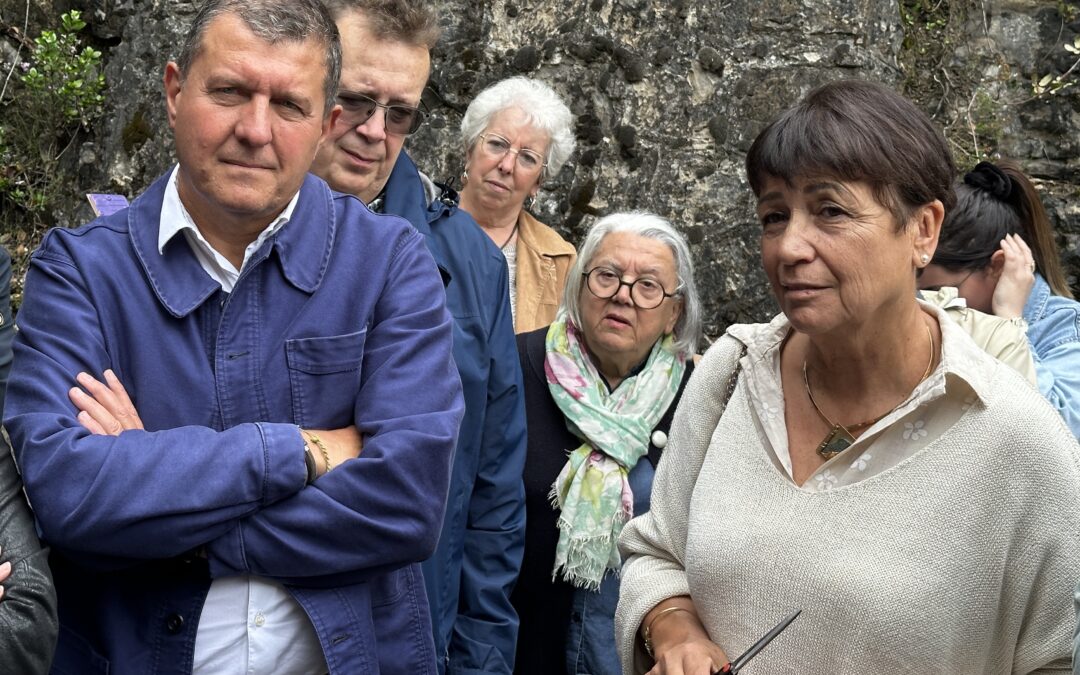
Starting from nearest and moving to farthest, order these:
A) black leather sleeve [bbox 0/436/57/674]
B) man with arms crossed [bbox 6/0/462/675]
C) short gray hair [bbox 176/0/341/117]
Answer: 1. black leather sleeve [bbox 0/436/57/674]
2. man with arms crossed [bbox 6/0/462/675]
3. short gray hair [bbox 176/0/341/117]

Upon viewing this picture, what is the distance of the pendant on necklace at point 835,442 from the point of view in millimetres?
2166

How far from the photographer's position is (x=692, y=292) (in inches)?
153

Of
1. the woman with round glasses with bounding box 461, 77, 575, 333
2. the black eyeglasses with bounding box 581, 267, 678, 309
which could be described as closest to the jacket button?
the black eyeglasses with bounding box 581, 267, 678, 309

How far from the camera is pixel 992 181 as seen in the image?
3.97 metres

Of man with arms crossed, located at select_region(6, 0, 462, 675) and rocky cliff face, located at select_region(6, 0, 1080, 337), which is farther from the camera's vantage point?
rocky cliff face, located at select_region(6, 0, 1080, 337)

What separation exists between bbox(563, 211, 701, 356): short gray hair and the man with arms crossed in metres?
1.50

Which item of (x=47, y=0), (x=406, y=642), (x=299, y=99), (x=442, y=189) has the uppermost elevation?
(x=47, y=0)

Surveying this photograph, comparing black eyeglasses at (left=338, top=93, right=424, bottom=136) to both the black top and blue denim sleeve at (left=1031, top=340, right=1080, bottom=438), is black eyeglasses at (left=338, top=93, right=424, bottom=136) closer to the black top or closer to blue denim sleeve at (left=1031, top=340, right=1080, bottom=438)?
the black top

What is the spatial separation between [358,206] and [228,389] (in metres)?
0.54

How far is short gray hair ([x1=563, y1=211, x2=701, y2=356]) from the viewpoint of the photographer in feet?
12.7

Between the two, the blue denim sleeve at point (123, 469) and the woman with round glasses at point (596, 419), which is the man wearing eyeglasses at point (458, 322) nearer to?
the woman with round glasses at point (596, 419)

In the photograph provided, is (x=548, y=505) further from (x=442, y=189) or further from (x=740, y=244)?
(x=740, y=244)

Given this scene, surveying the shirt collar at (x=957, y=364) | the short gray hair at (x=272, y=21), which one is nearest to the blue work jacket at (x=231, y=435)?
the short gray hair at (x=272, y=21)

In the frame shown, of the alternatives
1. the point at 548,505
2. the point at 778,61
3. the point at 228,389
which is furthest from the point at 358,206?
the point at 778,61
